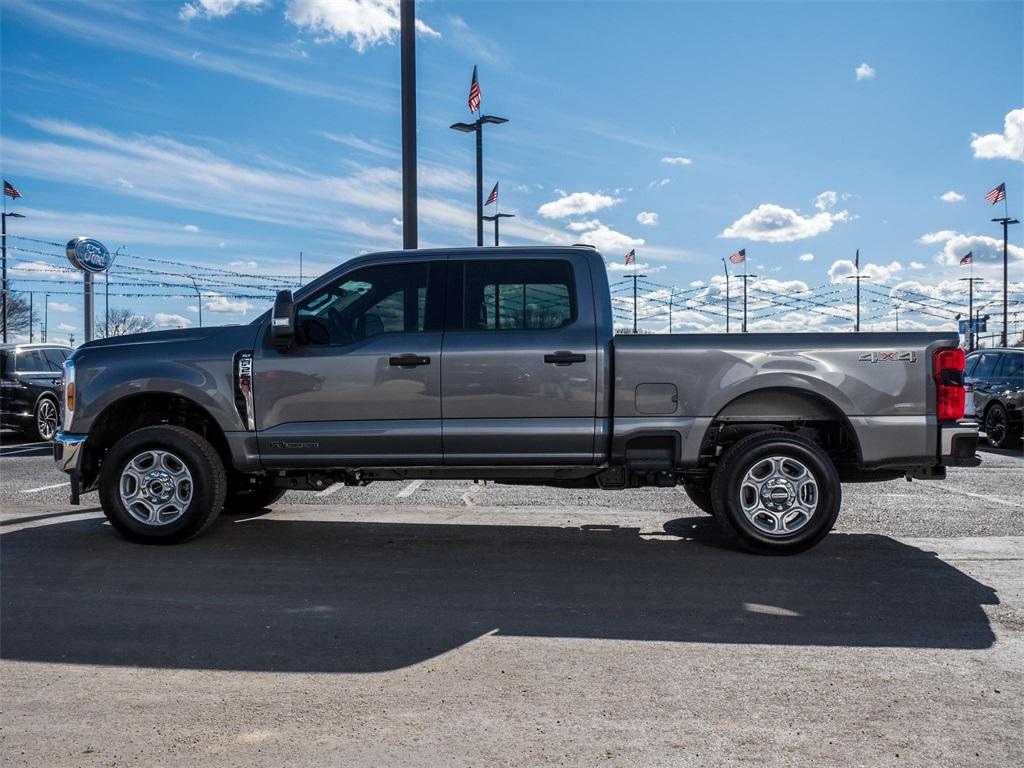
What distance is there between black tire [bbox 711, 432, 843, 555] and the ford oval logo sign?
25.4 metres

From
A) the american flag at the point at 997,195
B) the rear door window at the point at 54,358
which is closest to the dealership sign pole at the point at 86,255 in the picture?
the rear door window at the point at 54,358

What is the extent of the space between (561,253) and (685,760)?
13.2 ft

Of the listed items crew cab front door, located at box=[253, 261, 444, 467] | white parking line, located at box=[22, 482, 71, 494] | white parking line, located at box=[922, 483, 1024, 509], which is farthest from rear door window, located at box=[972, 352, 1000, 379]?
white parking line, located at box=[22, 482, 71, 494]

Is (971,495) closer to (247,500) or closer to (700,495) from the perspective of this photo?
(700,495)

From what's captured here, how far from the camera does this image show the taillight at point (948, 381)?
226 inches

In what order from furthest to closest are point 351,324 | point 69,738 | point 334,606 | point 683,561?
point 351,324 → point 683,561 → point 334,606 → point 69,738

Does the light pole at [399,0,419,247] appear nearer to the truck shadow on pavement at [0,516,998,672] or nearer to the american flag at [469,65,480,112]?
the truck shadow on pavement at [0,516,998,672]

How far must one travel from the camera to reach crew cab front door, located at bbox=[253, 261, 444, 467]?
5.98 metres

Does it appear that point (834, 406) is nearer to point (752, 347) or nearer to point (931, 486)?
point (752, 347)

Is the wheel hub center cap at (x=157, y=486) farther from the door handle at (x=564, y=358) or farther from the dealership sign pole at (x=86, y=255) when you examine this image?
the dealership sign pole at (x=86, y=255)

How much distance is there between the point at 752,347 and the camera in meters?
5.83

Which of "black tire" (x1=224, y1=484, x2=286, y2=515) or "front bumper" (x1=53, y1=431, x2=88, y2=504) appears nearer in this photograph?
"front bumper" (x1=53, y1=431, x2=88, y2=504)

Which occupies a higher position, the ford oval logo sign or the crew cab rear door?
the ford oval logo sign

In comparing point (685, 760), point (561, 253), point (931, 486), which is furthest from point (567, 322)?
point (931, 486)
